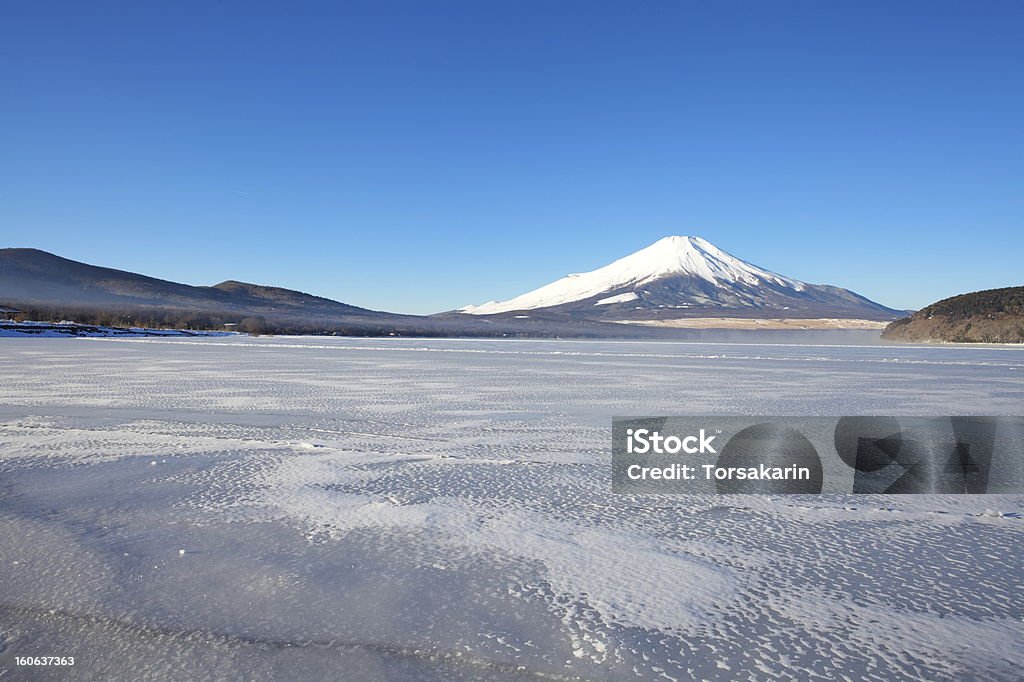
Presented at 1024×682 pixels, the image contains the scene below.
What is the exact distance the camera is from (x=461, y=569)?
2564 mm

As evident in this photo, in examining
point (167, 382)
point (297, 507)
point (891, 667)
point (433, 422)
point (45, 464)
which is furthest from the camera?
point (167, 382)

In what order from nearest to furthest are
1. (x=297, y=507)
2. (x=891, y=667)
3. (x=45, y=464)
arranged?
(x=891, y=667) → (x=297, y=507) → (x=45, y=464)

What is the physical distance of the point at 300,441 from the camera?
5184mm

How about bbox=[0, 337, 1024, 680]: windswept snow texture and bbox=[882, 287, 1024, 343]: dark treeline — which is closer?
bbox=[0, 337, 1024, 680]: windswept snow texture

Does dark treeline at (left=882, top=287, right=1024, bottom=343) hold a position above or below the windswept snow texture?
above

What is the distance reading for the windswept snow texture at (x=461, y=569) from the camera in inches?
75.0

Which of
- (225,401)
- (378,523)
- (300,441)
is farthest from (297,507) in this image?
(225,401)

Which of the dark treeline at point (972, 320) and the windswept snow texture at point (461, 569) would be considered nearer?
the windswept snow texture at point (461, 569)

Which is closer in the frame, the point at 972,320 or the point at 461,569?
the point at 461,569

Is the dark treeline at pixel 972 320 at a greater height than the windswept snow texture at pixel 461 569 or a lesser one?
greater

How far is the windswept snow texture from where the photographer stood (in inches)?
75.0

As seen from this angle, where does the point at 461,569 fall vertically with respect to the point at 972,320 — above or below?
below

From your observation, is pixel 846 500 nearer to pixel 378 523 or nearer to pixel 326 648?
pixel 378 523

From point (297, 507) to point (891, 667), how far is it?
2577mm
